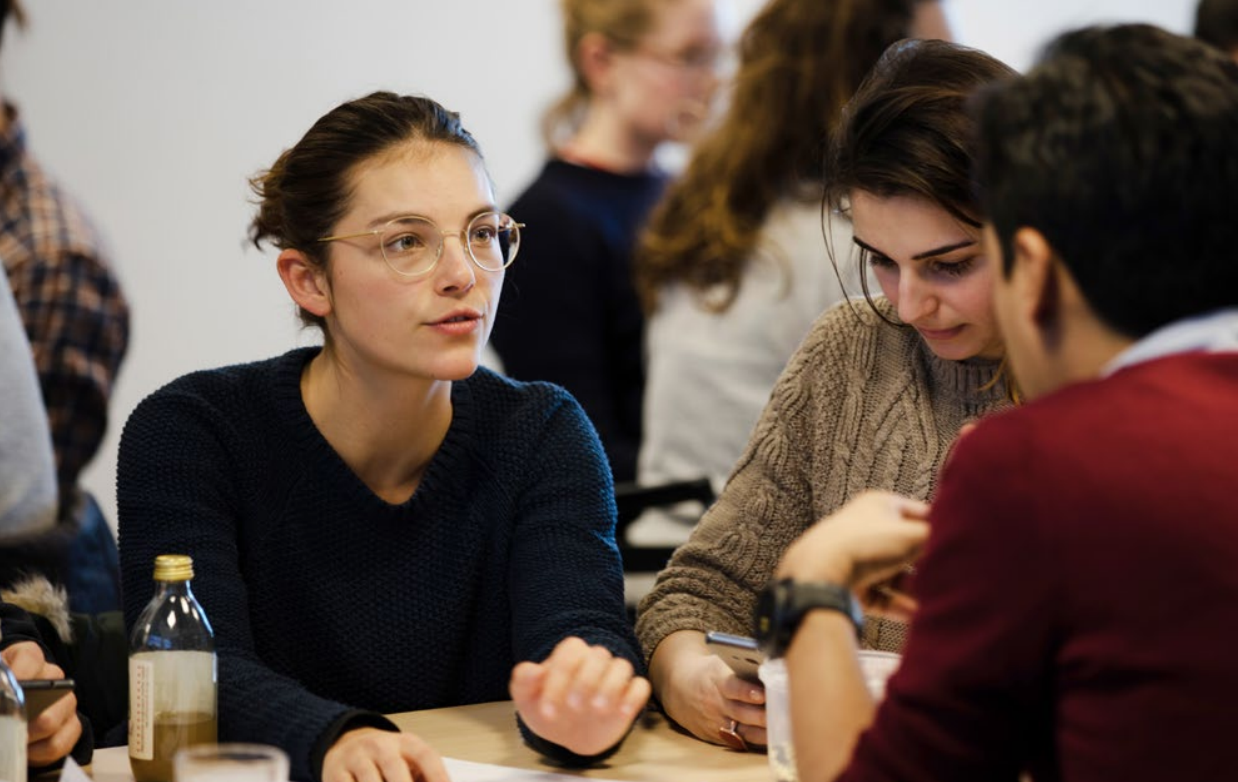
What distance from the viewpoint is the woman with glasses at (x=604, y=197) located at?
3316 mm

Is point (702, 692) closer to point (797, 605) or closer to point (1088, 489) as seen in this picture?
point (797, 605)

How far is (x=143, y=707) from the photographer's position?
144cm

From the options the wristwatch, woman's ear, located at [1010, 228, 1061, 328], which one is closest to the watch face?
the wristwatch

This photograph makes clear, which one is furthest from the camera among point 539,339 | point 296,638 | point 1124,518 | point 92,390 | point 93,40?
point 93,40

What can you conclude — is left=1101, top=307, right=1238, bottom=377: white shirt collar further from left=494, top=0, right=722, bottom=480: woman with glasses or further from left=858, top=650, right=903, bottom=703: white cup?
left=494, top=0, right=722, bottom=480: woman with glasses

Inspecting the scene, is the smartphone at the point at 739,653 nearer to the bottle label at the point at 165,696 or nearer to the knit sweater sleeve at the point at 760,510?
the knit sweater sleeve at the point at 760,510

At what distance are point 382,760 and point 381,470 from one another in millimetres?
548

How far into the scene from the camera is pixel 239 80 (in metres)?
4.03

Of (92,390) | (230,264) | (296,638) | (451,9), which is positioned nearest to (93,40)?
(230,264)

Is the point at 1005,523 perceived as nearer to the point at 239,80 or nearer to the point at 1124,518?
the point at 1124,518

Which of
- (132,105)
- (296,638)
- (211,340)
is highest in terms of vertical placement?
(132,105)

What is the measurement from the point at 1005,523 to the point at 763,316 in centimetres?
195

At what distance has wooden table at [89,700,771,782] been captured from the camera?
154 centimetres

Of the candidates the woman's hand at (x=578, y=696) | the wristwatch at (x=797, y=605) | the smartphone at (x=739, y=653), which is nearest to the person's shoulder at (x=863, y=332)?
the smartphone at (x=739, y=653)
